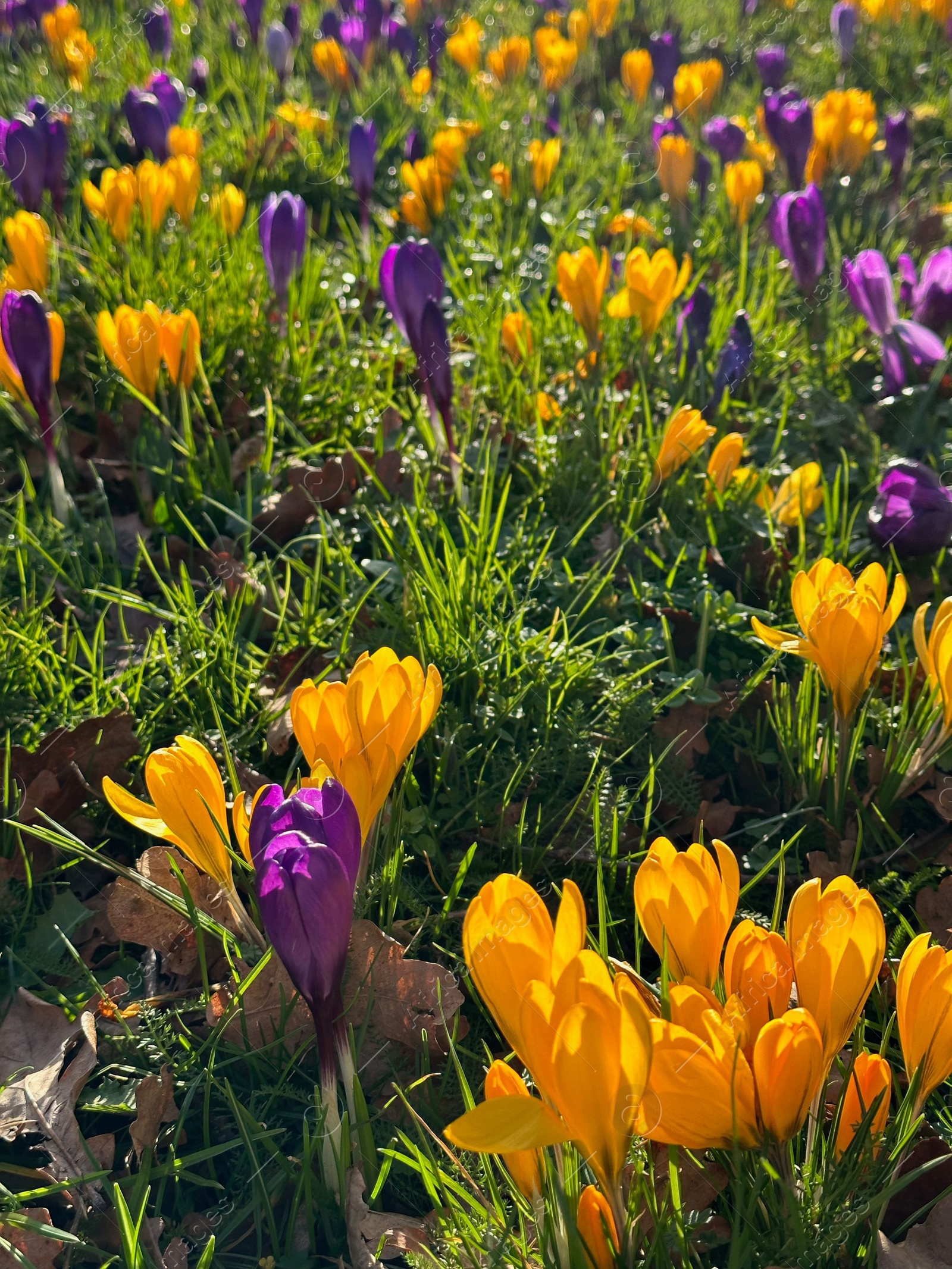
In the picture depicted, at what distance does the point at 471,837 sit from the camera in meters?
1.75

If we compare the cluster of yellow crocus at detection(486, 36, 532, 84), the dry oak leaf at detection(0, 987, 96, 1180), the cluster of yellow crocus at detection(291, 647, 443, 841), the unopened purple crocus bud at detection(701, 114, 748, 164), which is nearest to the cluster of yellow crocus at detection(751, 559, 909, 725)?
the cluster of yellow crocus at detection(291, 647, 443, 841)

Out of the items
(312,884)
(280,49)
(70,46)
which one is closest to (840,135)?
(280,49)

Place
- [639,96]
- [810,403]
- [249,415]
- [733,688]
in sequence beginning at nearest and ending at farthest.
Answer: [733,688], [249,415], [810,403], [639,96]

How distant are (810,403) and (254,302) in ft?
5.22

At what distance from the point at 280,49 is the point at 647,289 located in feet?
10.8

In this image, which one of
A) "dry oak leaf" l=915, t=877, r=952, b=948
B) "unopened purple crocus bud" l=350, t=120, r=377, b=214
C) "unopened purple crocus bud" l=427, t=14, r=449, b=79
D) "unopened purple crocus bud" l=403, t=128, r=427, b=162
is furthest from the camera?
"unopened purple crocus bud" l=427, t=14, r=449, b=79

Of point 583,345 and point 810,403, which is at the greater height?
point 583,345

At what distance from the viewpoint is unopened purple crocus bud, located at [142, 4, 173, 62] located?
4.70 metres

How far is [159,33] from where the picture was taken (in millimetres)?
4734

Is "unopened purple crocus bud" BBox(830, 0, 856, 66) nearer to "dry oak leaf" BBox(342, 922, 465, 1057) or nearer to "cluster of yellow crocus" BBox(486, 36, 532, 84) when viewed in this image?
"cluster of yellow crocus" BBox(486, 36, 532, 84)

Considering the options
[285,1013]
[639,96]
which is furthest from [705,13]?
[285,1013]

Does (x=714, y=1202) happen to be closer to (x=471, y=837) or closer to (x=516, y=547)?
(x=471, y=837)

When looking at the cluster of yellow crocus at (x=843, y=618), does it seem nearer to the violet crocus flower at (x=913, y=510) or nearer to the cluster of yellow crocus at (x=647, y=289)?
the violet crocus flower at (x=913, y=510)

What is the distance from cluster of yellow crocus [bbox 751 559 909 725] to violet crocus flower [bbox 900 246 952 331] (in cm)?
164
